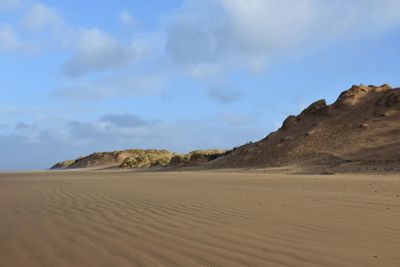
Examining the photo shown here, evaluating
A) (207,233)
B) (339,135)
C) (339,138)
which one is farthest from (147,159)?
(207,233)

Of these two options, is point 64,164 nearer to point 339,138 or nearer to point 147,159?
point 147,159

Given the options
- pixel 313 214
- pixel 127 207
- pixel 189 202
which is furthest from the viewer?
pixel 189 202

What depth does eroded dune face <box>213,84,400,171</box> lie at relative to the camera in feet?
81.4

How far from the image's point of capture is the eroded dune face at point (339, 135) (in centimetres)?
2481

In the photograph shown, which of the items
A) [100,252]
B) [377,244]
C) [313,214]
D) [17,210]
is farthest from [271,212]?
[17,210]

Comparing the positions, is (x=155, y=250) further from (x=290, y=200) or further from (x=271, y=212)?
(x=290, y=200)

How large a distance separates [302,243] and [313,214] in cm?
217

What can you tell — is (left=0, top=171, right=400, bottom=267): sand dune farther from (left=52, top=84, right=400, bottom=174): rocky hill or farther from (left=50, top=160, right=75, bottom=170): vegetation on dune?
(left=50, top=160, right=75, bottom=170): vegetation on dune

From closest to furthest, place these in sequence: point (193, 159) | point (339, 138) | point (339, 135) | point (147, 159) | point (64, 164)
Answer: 1. point (339, 138)
2. point (339, 135)
3. point (193, 159)
4. point (147, 159)
5. point (64, 164)

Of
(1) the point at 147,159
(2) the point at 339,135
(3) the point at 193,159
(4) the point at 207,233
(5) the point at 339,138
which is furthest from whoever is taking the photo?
(1) the point at 147,159

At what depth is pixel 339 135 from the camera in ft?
94.6

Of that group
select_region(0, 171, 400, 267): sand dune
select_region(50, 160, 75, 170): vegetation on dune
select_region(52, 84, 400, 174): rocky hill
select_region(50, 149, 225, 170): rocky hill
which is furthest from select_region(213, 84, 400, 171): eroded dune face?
select_region(50, 160, 75, 170): vegetation on dune

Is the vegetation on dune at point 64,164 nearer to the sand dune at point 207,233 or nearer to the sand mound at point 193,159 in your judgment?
the sand mound at point 193,159

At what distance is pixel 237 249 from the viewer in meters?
4.46
